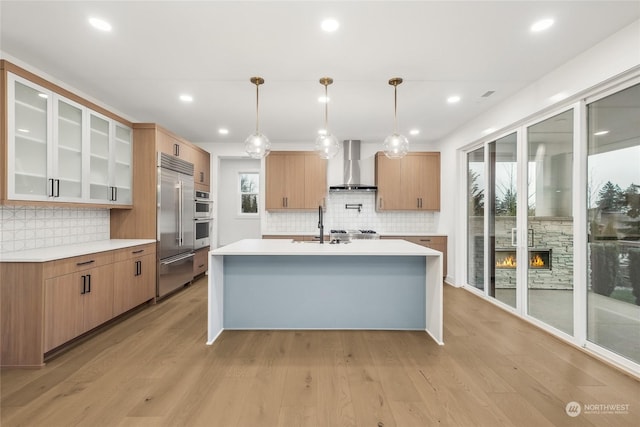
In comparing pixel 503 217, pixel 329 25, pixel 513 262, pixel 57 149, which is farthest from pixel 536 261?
pixel 57 149

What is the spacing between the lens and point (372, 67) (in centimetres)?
301

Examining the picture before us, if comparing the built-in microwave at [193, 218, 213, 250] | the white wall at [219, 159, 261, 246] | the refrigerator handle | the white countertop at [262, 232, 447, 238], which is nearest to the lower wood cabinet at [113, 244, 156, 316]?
the refrigerator handle

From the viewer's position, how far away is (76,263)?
9.23ft

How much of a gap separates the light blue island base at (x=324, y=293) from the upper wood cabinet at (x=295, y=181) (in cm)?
270

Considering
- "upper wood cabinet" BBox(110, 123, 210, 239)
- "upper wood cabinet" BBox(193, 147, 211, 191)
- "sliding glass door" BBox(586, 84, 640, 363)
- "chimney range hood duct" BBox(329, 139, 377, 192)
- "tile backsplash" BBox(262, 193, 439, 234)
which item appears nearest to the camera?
"sliding glass door" BBox(586, 84, 640, 363)

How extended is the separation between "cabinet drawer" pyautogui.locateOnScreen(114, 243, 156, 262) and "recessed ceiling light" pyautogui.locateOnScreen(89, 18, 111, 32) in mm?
2213

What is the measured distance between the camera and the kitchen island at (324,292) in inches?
129

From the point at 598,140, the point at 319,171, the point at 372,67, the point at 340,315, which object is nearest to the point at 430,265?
the point at 340,315

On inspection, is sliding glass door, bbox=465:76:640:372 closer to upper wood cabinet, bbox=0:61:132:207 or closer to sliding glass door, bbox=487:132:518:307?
sliding glass door, bbox=487:132:518:307

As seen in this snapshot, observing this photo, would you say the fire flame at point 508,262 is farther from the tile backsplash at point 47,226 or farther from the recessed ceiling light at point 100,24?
the tile backsplash at point 47,226

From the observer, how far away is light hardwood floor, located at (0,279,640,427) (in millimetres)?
1884

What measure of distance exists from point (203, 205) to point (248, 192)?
212 centimetres

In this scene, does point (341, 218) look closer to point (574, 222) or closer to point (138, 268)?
point (138, 268)

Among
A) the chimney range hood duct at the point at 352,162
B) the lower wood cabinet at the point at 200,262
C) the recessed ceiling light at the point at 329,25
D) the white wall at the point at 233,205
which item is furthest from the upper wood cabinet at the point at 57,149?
the chimney range hood duct at the point at 352,162
